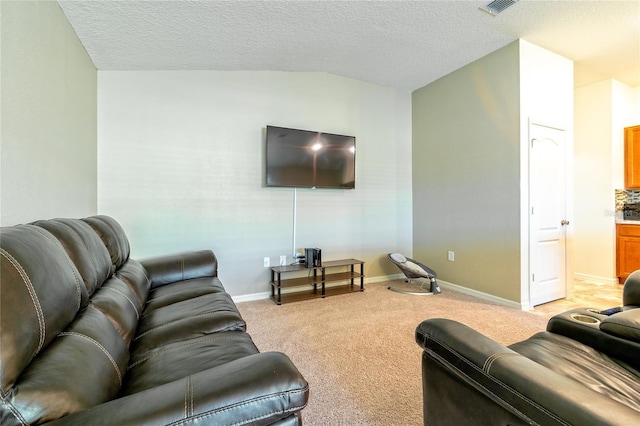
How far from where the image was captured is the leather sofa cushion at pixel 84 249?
1.18 meters

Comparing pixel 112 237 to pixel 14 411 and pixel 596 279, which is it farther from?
pixel 596 279

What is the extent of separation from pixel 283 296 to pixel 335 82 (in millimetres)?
2886

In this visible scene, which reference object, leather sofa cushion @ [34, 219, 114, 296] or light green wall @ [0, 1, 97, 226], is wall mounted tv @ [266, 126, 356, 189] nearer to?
light green wall @ [0, 1, 97, 226]

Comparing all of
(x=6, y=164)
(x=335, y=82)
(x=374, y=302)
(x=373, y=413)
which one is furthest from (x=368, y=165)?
(x=6, y=164)

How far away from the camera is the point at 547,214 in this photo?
3.14 meters

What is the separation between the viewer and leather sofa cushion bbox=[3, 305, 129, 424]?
2.09ft

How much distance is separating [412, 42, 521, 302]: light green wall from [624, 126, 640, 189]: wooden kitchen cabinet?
2.37 m

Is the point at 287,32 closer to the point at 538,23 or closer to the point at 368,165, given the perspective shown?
the point at 368,165

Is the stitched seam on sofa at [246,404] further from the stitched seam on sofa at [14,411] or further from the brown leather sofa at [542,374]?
the brown leather sofa at [542,374]

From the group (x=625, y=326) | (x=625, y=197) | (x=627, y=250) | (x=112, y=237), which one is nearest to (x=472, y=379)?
(x=625, y=326)

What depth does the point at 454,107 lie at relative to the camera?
3619 mm

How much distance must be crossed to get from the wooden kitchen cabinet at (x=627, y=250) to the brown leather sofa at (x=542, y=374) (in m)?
3.39

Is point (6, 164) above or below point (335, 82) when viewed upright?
below

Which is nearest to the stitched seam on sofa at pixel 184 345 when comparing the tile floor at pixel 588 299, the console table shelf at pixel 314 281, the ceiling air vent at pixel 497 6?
the console table shelf at pixel 314 281
